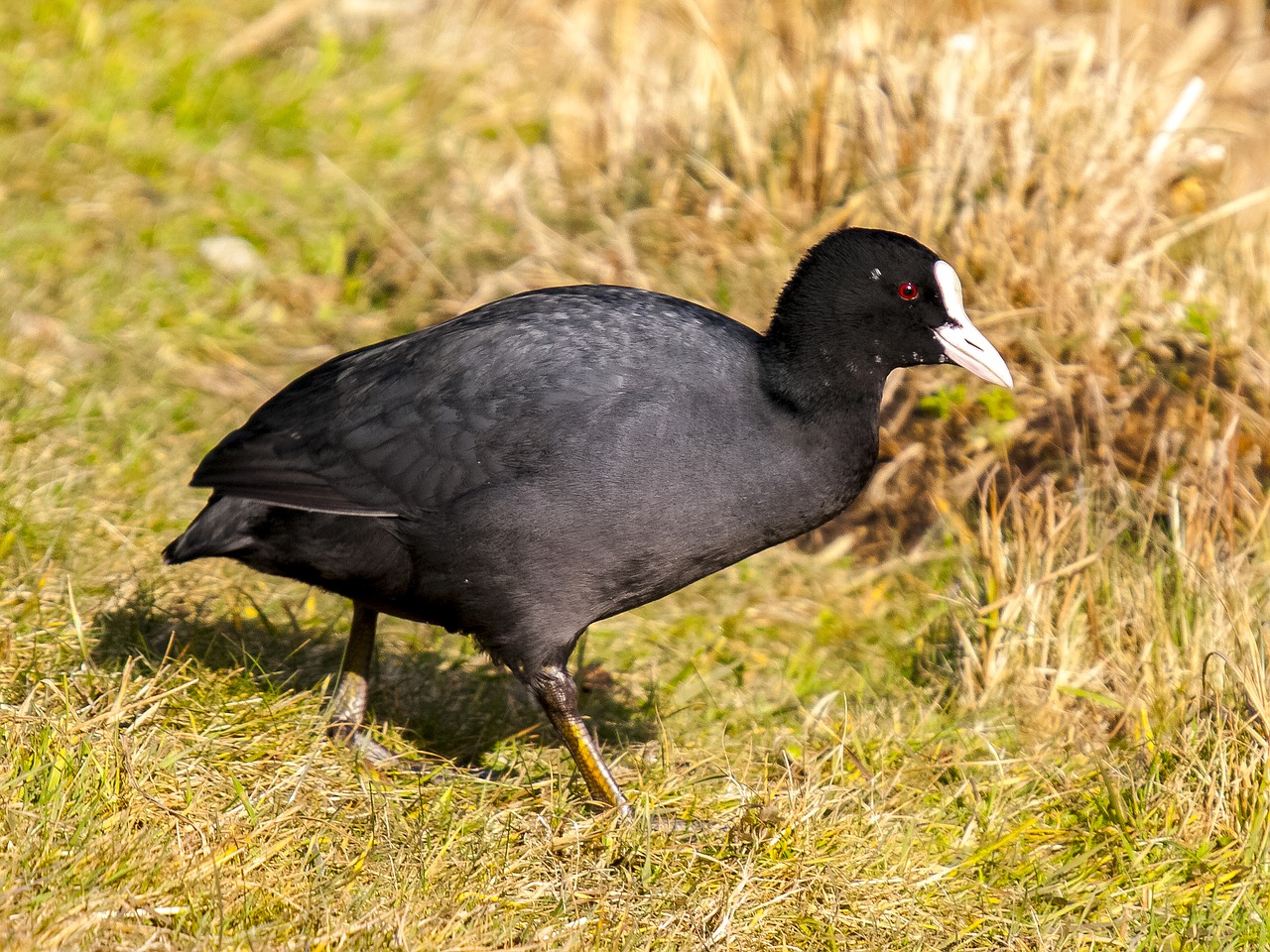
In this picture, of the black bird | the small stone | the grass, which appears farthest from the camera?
the small stone

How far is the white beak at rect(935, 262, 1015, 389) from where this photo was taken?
10.4 feet

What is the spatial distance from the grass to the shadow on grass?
0.02 meters

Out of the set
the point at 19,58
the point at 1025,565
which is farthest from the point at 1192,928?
the point at 19,58

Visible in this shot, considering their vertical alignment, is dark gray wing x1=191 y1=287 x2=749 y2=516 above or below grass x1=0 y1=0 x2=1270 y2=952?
above

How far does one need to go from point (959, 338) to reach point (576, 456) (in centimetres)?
92

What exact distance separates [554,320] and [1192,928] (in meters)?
1.87

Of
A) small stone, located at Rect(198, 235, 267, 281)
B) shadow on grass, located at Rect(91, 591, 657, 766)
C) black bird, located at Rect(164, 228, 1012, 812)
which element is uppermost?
black bird, located at Rect(164, 228, 1012, 812)

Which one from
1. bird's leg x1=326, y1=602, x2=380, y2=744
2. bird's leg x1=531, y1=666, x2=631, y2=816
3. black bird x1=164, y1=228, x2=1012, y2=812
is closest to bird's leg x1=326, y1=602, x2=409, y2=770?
bird's leg x1=326, y1=602, x2=380, y2=744

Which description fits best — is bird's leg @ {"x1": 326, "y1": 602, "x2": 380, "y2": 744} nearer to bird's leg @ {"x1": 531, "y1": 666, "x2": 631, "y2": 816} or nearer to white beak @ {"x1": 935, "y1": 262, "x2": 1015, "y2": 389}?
bird's leg @ {"x1": 531, "y1": 666, "x2": 631, "y2": 816}

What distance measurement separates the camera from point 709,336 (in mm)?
3221

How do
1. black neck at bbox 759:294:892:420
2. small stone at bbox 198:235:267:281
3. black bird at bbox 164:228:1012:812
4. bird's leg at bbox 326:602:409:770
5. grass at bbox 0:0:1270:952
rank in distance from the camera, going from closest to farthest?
grass at bbox 0:0:1270:952 < black bird at bbox 164:228:1012:812 < black neck at bbox 759:294:892:420 < bird's leg at bbox 326:602:409:770 < small stone at bbox 198:235:267:281

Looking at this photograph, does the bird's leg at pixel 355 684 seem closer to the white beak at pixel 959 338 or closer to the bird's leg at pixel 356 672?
the bird's leg at pixel 356 672

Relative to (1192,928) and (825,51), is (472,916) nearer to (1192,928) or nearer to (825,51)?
(1192,928)

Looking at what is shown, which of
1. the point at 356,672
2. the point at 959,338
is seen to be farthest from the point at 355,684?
the point at 959,338
